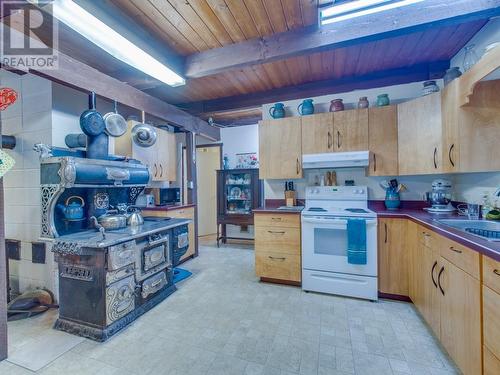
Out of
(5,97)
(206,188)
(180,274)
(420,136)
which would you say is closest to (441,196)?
(420,136)

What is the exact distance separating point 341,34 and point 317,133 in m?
1.13

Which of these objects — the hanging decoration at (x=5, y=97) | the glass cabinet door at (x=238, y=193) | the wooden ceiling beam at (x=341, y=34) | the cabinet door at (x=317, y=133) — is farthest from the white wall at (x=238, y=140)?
the hanging decoration at (x=5, y=97)

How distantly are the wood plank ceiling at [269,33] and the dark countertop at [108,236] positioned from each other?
1814 mm

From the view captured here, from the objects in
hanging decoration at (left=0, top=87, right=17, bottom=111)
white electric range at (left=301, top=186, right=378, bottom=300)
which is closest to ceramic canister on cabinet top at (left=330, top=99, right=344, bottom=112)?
white electric range at (left=301, top=186, right=378, bottom=300)

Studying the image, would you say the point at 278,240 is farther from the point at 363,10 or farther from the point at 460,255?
the point at 363,10

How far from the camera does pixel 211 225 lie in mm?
5789

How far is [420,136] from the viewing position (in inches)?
97.0

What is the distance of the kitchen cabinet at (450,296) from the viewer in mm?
1274

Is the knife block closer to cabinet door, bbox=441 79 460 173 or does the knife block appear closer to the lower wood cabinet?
the lower wood cabinet

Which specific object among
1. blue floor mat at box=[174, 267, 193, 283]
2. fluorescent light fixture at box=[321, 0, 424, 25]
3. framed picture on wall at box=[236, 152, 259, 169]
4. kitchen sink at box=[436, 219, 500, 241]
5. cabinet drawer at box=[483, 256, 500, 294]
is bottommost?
blue floor mat at box=[174, 267, 193, 283]

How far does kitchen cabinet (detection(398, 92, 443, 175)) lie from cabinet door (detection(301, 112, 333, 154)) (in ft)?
2.48

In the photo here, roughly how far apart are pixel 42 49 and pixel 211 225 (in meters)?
4.44

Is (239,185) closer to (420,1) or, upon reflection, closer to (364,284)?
(364,284)

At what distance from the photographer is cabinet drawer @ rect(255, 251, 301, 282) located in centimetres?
275
